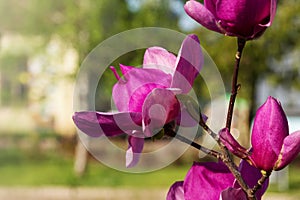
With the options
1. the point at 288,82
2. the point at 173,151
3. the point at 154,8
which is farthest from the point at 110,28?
the point at 288,82

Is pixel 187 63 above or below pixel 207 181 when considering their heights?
above

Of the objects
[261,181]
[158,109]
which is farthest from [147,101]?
[261,181]

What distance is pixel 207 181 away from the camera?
53cm

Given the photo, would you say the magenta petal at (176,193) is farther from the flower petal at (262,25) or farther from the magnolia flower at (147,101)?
the flower petal at (262,25)

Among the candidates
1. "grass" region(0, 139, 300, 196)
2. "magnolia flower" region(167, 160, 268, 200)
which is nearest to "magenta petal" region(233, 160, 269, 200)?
"magnolia flower" region(167, 160, 268, 200)

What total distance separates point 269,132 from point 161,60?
0.13 meters

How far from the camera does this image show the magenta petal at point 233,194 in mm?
508

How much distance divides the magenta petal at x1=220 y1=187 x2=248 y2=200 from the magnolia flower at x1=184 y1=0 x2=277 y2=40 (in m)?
0.14

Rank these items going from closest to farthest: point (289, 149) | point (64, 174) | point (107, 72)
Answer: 1. point (289, 149)
2. point (107, 72)
3. point (64, 174)

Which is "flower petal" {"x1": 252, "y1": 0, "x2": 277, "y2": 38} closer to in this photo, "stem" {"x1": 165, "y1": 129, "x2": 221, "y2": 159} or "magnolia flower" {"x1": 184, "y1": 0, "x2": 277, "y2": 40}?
"magnolia flower" {"x1": 184, "y1": 0, "x2": 277, "y2": 40}

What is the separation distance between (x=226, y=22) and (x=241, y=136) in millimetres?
8921

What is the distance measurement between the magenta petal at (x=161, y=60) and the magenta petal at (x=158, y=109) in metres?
0.04

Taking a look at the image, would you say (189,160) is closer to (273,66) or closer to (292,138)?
(273,66)

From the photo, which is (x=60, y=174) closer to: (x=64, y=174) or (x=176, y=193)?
(x=64, y=174)
